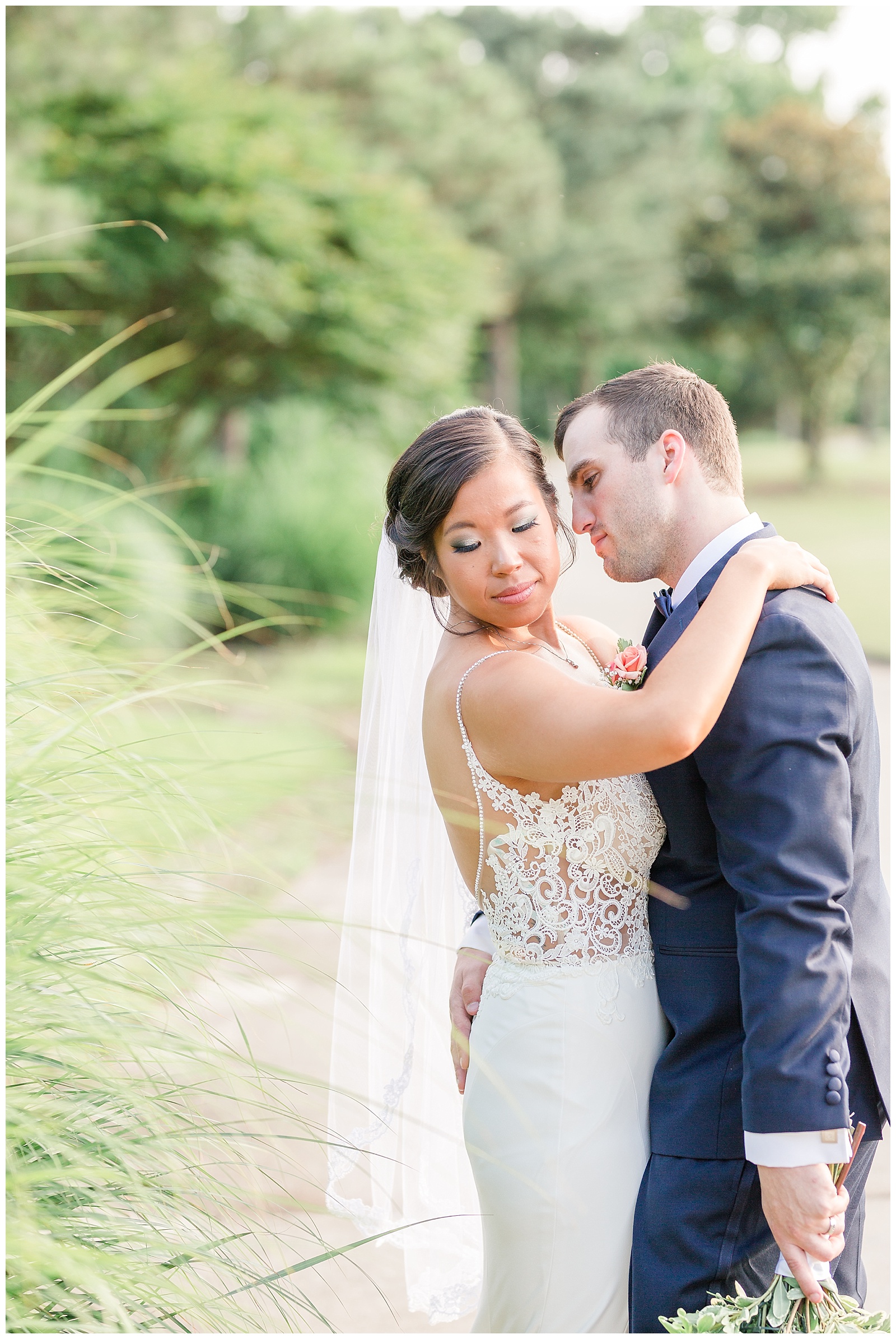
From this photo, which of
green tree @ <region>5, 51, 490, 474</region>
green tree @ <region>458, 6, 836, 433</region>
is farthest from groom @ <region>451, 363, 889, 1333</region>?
green tree @ <region>458, 6, 836, 433</region>

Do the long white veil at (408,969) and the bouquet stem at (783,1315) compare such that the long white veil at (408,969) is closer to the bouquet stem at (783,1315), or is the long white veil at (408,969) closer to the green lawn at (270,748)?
the green lawn at (270,748)

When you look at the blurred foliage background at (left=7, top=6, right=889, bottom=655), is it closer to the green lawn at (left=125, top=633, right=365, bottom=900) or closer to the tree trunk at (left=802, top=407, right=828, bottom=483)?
the tree trunk at (left=802, top=407, right=828, bottom=483)

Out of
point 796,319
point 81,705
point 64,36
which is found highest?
point 796,319

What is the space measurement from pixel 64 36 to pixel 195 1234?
13489 mm

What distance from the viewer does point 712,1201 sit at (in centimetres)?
217

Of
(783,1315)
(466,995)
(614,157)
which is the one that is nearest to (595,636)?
(466,995)

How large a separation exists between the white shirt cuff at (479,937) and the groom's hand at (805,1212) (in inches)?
35.9

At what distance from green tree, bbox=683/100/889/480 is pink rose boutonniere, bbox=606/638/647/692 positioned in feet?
90.9

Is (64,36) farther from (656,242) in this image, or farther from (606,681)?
(656,242)

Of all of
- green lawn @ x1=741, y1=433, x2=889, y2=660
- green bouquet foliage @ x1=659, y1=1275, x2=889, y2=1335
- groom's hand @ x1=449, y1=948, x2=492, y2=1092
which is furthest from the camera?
green lawn @ x1=741, y1=433, x2=889, y2=660

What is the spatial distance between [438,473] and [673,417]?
523 millimetres

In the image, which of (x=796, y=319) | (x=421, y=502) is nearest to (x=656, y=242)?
(x=796, y=319)

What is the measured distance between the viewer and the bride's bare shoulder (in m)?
2.98

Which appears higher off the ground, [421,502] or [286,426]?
[286,426]
